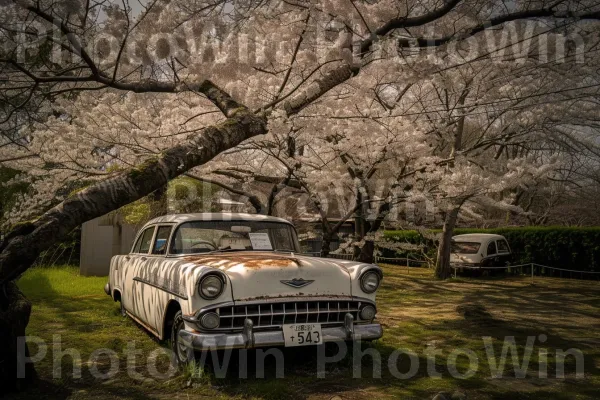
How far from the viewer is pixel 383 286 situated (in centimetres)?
1237

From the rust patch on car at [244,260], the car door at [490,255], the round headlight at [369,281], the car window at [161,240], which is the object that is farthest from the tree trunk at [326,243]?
the car door at [490,255]

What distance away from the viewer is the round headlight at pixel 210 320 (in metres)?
3.92

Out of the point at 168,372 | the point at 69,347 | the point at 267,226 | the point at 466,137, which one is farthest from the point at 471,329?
the point at 466,137

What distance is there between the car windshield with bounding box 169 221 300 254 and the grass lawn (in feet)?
3.84

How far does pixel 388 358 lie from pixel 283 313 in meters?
1.45

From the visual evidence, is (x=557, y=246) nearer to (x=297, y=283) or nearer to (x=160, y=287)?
(x=297, y=283)

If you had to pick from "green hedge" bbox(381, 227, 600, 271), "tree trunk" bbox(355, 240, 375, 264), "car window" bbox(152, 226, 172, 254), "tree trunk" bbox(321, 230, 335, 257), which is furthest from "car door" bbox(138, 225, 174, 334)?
"green hedge" bbox(381, 227, 600, 271)

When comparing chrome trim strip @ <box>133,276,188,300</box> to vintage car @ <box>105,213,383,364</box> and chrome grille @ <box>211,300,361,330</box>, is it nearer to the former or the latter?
vintage car @ <box>105,213,383,364</box>

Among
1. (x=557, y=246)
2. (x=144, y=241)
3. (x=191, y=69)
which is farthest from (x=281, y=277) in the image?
(x=557, y=246)

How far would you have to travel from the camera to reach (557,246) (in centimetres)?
1669

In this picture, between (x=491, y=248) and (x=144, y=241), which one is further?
(x=491, y=248)

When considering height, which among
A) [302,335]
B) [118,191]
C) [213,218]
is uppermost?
[118,191]

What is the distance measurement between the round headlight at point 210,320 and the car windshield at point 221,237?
4.28 feet

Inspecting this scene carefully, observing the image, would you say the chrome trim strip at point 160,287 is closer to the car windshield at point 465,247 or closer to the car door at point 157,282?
the car door at point 157,282
